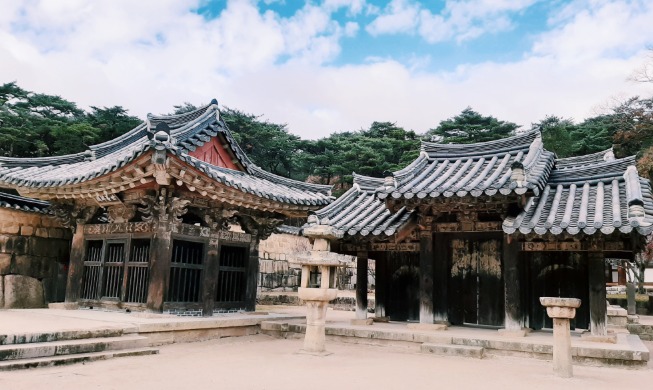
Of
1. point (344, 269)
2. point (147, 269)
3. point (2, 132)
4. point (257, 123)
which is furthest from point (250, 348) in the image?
point (257, 123)

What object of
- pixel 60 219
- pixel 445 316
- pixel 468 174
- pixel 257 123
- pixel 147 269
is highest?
pixel 257 123

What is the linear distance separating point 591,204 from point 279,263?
59.2 feet

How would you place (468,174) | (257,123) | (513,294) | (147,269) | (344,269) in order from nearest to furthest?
(513,294), (468,174), (147,269), (344,269), (257,123)

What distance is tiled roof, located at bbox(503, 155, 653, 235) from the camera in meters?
7.67

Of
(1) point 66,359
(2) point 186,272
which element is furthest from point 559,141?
(1) point 66,359

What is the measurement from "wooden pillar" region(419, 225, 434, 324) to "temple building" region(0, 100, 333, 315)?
3.63 m

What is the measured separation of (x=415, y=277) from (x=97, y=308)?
7915 millimetres

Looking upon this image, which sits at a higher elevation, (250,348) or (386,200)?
(386,200)

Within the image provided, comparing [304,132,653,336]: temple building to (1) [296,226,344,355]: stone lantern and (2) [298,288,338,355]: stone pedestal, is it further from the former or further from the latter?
(2) [298,288,338,355]: stone pedestal

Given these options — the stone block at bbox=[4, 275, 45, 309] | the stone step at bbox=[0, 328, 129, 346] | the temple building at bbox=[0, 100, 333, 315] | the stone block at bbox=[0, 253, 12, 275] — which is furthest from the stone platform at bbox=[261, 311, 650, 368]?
the stone block at bbox=[0, 253, 12, 275]

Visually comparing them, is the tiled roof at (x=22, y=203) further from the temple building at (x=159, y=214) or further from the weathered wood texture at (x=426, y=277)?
the weathered wood texture at (x=426, y=277)

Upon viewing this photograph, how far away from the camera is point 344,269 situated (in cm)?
2792

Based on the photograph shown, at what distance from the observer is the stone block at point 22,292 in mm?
11844

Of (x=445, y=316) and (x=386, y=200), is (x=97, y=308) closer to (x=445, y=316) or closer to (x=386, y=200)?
(x=386, y=200)
